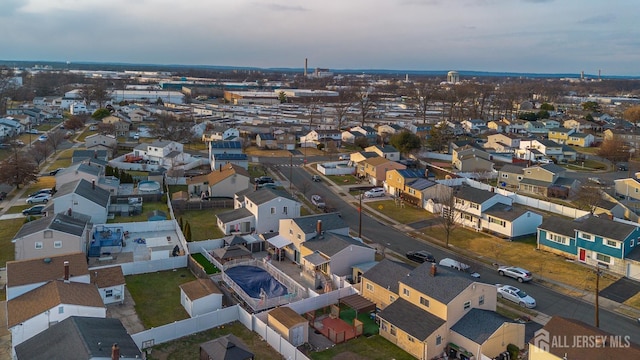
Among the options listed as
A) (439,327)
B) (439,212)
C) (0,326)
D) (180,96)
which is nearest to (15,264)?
(0,326)

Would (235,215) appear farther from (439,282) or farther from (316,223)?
(439,282)

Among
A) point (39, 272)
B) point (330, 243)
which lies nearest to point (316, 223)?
point (330, 243)

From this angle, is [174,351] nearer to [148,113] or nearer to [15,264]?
[15,264]

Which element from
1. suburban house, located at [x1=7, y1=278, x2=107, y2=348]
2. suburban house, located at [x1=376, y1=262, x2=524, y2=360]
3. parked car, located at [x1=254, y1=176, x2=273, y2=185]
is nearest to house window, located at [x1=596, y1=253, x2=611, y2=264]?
suburban house, located at [x1=376, y1=262, x2=524, y2=360]

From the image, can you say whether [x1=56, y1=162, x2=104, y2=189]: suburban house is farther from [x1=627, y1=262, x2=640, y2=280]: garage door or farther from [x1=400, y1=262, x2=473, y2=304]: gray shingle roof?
[x1=627, y1=262, x2=640, y2=280]: garage door

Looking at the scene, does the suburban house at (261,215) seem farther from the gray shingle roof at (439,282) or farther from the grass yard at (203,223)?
the gray shingle roof at (439,282)

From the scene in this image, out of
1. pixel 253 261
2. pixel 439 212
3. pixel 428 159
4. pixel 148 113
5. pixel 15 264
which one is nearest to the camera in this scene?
pixel 15 264
